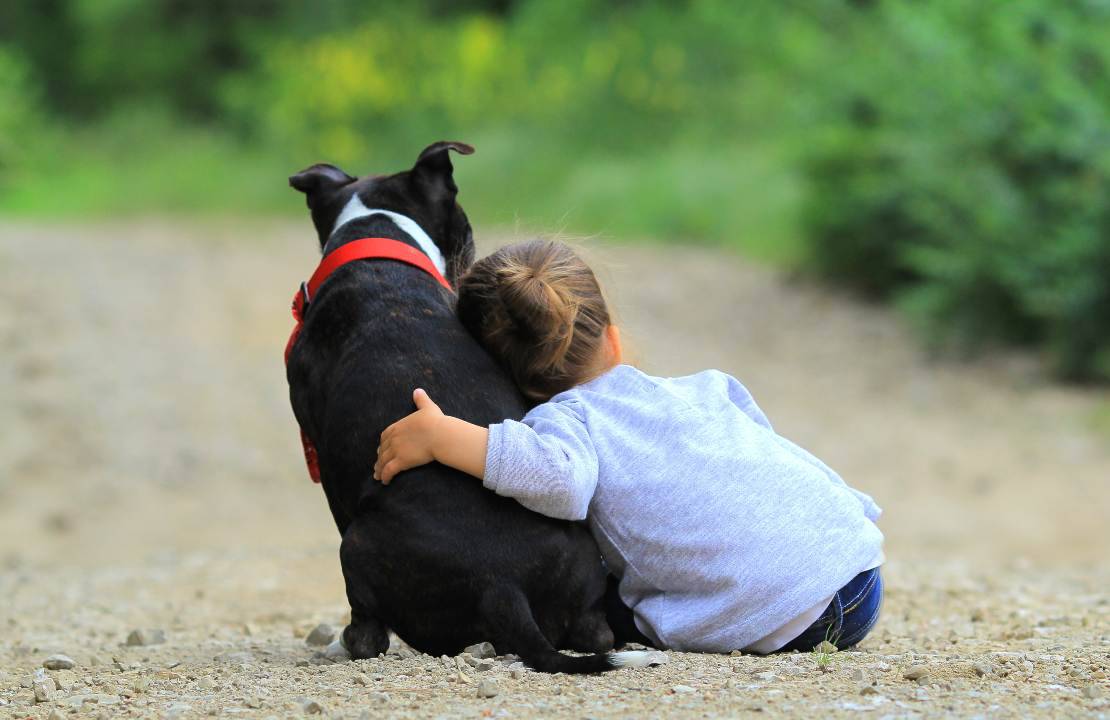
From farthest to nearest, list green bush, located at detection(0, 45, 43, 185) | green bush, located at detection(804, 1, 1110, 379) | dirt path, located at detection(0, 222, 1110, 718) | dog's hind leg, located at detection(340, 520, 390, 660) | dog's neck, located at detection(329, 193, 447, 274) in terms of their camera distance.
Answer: green bush, located at detection(0, 45, 43, 185), green bush, located at detection(804, 1, 1110, 379), dog's neck, located at detection(329, 193, 447, 274), dog's hind leg, located at detection(340, 520, 390, 660), dirt path, located at detection(0, 222, 1110, 718)

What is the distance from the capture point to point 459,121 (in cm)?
2116

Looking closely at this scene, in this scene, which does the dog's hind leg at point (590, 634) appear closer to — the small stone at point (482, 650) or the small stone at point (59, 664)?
the small stone at point (482, 650)

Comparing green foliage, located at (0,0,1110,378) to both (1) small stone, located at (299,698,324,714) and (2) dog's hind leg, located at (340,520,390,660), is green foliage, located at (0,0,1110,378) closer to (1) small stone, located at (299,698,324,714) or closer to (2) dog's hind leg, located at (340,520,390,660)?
(2) dog's hind leg, located at (340,520,390,660)

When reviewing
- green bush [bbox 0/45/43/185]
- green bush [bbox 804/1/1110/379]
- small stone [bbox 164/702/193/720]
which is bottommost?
small stone [bbox 164/702/193/720]

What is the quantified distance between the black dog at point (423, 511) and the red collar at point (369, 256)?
27mm

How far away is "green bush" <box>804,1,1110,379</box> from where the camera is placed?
32.2 ft

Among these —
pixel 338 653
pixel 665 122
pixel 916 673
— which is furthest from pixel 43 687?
pixel 665 122

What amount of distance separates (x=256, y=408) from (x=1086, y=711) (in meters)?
7.61

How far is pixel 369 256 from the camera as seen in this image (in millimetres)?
3582

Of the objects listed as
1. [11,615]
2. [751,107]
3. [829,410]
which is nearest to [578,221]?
[751,107]

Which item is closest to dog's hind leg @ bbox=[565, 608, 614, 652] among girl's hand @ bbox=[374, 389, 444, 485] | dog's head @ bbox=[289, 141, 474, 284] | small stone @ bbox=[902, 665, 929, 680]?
girl's hand @ bbox=[374, 389, 444, 485]

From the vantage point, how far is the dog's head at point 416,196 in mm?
3764

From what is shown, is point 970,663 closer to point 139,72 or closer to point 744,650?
point 744,650

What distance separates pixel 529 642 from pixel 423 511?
0.37 meters
